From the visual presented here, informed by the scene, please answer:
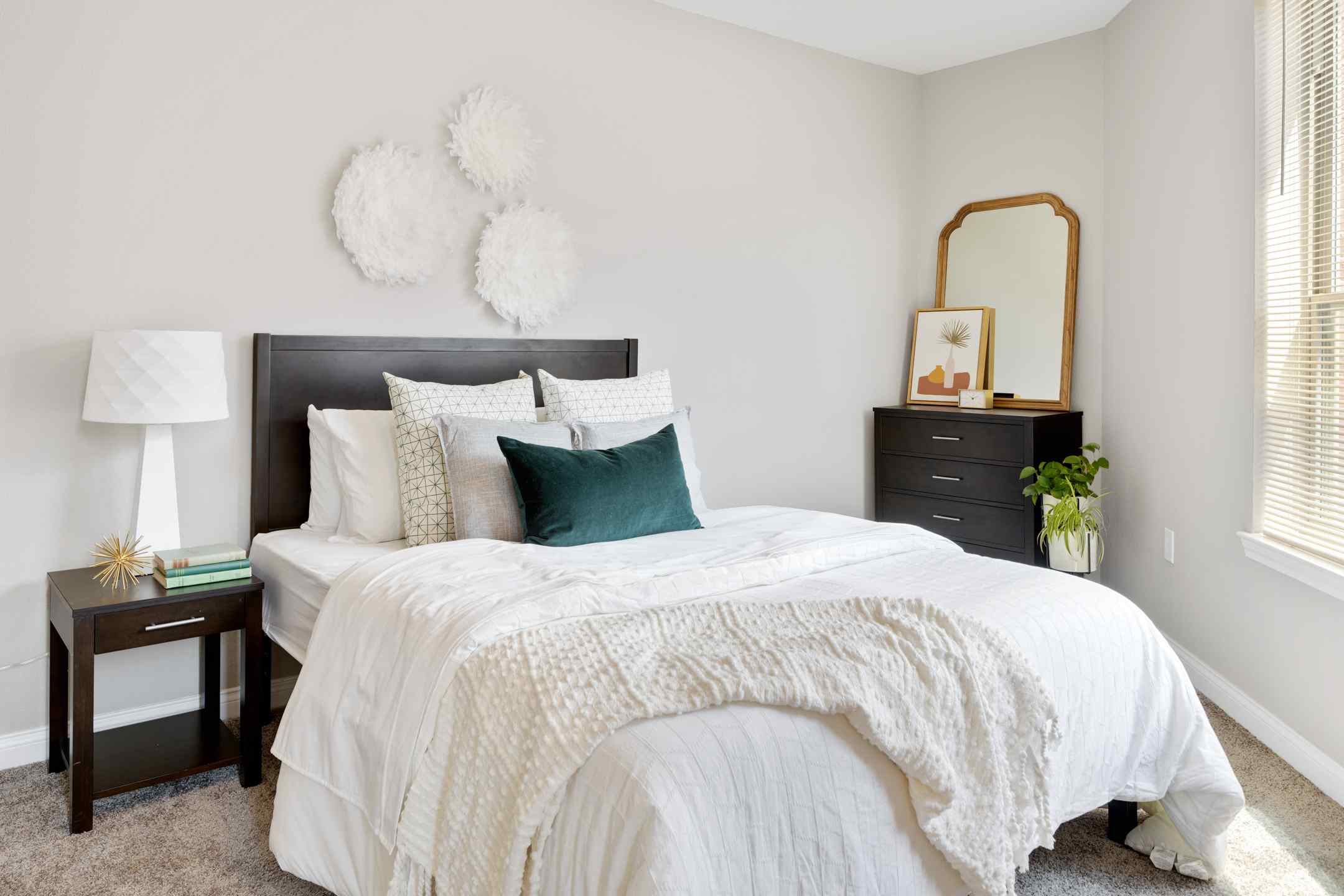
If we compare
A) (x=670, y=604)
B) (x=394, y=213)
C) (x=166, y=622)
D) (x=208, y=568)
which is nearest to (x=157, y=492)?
(x=208, y=568)

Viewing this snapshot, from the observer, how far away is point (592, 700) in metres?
1.47

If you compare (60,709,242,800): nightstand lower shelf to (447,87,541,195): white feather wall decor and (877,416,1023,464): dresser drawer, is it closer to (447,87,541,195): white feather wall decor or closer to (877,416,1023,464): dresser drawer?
(447,87,541,195): white feather wall decor

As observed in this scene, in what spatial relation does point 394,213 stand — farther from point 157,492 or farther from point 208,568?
point 208,568

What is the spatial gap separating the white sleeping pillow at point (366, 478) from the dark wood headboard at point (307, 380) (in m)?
0.16

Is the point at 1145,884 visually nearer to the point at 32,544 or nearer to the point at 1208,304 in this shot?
the point at 1208,304

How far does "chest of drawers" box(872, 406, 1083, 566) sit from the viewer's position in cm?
393

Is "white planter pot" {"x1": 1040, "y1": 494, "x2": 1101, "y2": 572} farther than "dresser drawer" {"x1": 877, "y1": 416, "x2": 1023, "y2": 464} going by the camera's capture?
No

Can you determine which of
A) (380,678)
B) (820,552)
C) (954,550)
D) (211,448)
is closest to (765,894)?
(380,678)

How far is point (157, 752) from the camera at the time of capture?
8.33 ft

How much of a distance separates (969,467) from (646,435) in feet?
5.89

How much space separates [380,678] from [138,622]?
82cm

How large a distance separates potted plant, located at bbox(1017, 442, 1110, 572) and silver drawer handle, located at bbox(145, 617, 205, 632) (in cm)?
299

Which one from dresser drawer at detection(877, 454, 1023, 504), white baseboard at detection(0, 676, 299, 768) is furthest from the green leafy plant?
white baseboard at detection(0, 676, 299, 768)

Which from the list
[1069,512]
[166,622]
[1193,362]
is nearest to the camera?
[166,622]
